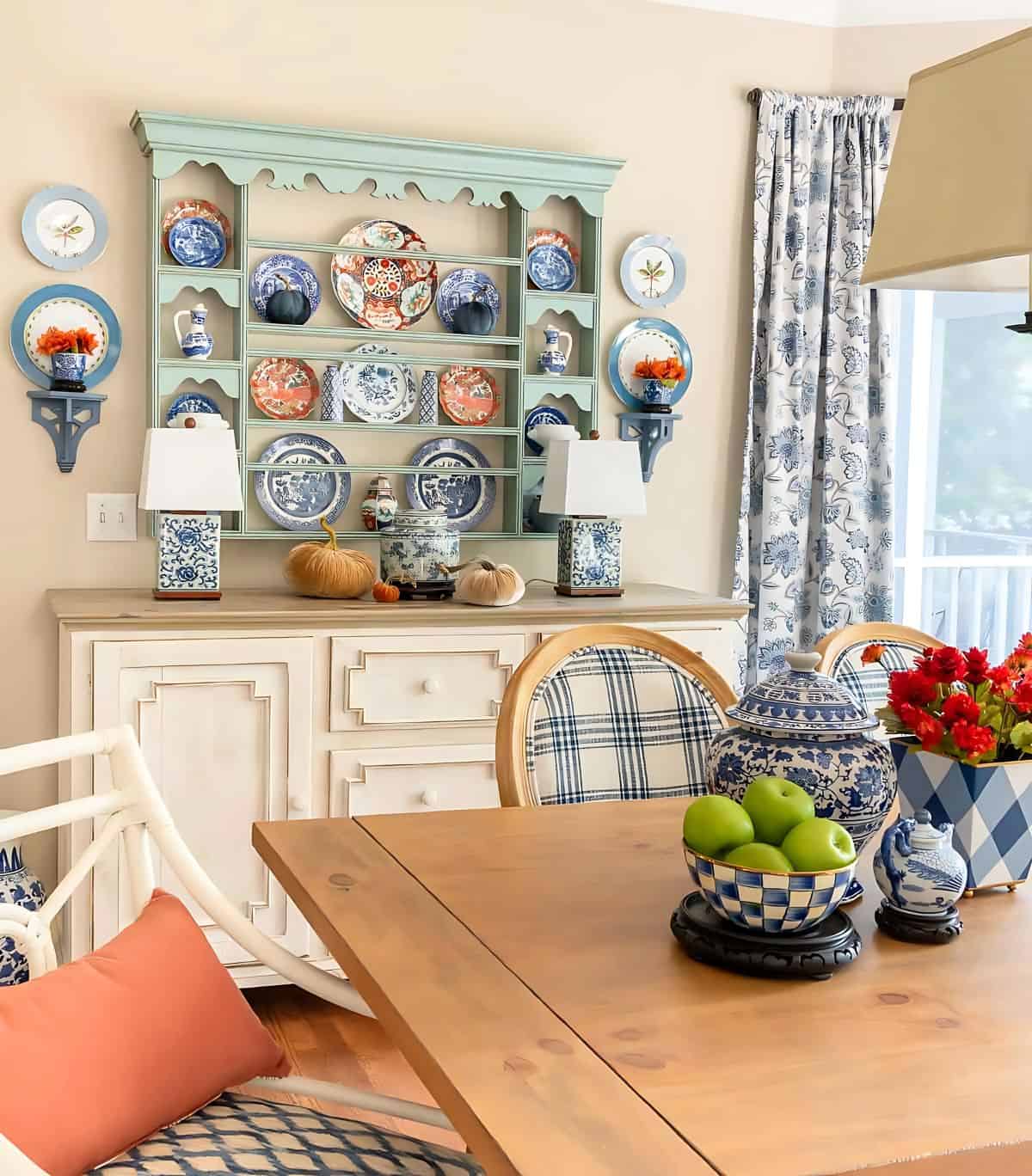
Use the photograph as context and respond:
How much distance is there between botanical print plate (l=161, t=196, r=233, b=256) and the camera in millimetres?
3102

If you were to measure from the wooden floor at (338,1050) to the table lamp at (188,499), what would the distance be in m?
0.95

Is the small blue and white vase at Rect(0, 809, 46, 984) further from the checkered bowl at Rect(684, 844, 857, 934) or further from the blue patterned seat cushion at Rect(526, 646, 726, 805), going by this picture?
the checkered bowl at Rect(684, 844, 857, 934)

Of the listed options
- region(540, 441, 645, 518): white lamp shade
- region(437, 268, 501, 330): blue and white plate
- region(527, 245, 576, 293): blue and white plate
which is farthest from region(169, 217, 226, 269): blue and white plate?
region(540, 441, 645, 518): white lamp shade

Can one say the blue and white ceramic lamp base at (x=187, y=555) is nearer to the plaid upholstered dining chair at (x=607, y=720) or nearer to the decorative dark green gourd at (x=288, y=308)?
the decorative dark green gourd at (x=288, y=308)

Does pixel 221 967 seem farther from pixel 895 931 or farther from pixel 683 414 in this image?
pixel 683 414

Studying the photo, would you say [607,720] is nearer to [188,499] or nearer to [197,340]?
[188,499]

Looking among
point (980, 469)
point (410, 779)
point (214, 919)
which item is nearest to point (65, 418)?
point (410, 779)

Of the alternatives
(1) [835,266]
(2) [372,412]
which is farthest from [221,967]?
(1) [835,266]

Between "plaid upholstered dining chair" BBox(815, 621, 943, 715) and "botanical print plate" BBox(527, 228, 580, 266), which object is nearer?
"plaid upholstered dining chair" BBox(815, 621, 943, 715)

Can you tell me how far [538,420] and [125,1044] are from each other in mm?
2371

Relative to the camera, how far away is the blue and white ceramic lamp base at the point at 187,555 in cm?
291

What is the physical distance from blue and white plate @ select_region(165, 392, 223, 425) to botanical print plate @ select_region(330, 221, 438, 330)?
42cm

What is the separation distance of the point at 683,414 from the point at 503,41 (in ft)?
3.53

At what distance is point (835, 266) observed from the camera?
3.63 meters
